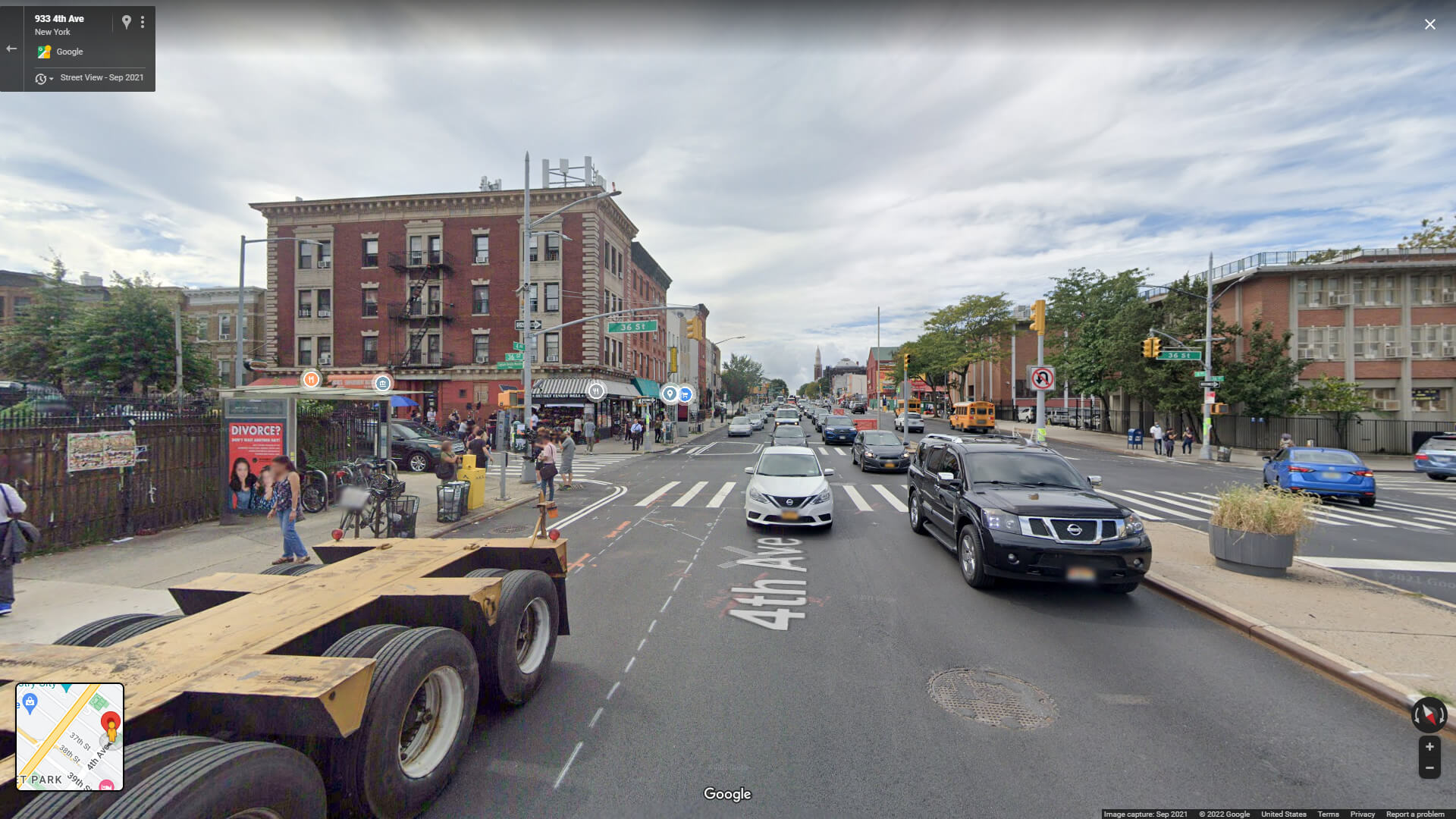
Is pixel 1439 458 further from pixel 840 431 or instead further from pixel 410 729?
pixel 410 729

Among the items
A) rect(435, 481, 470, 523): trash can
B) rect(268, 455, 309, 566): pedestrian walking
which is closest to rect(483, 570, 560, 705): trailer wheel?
rect(268, 455, 309, 566): pedestrian walking

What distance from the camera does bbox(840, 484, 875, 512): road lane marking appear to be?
14147mm

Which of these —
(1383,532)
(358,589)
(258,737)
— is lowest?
(1383,532)

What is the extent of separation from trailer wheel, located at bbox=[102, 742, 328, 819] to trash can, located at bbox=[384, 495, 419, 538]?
29.1 feet

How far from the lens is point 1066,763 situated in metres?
3.86

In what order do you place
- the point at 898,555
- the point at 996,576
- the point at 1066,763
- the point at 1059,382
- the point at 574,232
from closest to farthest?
the point at 1066,763 → the point at 996,576 → the point at 898,555 → the point at 574,232 → the point at 1059,382

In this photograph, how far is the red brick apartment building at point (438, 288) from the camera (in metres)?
38.6

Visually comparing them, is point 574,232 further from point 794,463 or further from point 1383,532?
point 1383,532

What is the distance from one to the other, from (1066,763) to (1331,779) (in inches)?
59.4

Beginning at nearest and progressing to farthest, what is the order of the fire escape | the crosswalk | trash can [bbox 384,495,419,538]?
trash can [bbox 384,495,419,538]
the crosswalk
the fire escape

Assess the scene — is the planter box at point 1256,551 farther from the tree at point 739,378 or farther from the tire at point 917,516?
the tree at point 739,378

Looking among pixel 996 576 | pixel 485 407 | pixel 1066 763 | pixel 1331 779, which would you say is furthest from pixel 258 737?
pixel 485 407

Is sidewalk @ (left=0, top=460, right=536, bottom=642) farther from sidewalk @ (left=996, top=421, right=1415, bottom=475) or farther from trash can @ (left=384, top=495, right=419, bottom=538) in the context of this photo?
sidewalk @ (left=996, top=421, right=1415, bottom=475)

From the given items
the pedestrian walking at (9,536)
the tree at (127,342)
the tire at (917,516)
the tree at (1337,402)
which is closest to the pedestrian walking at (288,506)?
the pedestrian walking at (9,536)
